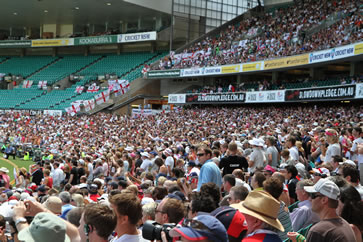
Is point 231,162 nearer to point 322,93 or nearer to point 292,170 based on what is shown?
point 292,170

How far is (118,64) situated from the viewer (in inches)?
1925

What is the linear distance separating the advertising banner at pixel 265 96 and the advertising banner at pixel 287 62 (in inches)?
72.7

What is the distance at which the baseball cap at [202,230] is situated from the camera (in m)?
2.81

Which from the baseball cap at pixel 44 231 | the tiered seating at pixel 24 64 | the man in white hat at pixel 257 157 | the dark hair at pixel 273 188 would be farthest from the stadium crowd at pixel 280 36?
the baseball cap at pixel 44 231

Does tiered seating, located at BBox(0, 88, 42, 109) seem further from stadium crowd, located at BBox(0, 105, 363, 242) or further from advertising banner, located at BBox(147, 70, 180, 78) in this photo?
stadium crowd, located at BBox(0, 105, 363, 242)

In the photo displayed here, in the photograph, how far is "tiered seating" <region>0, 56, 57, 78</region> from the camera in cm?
5459

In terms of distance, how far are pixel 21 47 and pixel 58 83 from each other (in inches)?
419

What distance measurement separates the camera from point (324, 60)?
25.5 meters

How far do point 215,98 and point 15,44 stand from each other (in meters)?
33.1

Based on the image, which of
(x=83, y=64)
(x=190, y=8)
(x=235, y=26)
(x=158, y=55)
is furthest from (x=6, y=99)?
(x=235, y=26)

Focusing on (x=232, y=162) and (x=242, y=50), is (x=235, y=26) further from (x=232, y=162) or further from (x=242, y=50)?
(x=232, y=162)

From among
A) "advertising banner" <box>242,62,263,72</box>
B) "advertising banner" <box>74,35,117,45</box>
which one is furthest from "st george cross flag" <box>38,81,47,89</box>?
"advertising banner" <box>242,62,263,72</box>

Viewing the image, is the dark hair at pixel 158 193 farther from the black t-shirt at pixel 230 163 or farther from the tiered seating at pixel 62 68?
the tiered seating at pixel 62 68

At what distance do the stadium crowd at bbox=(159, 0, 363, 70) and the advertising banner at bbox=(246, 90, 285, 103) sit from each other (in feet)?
8.97
